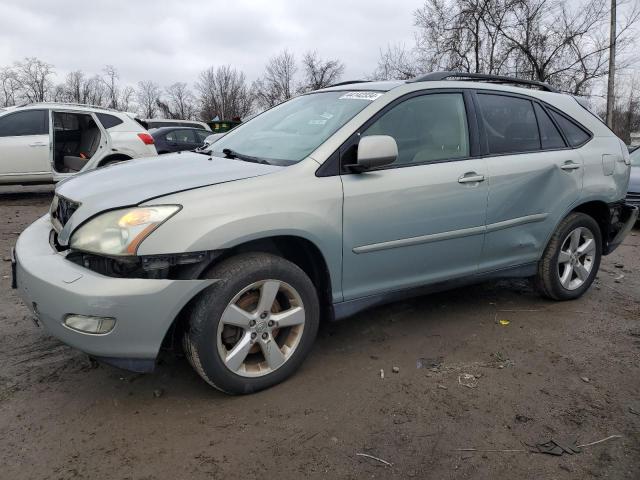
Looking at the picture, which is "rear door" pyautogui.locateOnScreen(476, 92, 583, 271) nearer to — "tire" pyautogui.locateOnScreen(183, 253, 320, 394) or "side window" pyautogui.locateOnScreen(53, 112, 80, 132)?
"tire" pyautogui.locateOnScreen(183, 253, 320, 394)

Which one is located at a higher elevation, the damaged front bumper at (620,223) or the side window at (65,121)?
the side window at (65,121)

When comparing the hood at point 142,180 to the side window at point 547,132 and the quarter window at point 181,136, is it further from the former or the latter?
the quarter window at point 181,136

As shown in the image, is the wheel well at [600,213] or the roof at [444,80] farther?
the wheel well at [600,213]

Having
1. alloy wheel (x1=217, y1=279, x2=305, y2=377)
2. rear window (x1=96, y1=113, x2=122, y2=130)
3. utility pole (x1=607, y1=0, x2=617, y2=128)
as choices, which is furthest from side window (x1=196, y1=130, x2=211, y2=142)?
utility pole (x1=607, y1=0, x2=617, y2=128)

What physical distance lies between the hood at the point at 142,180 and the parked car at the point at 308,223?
0.05 feet

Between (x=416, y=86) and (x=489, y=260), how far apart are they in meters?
1.32

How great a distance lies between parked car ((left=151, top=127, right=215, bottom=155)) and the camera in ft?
44.9

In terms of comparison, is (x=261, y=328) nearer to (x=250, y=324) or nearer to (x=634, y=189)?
(x=250, y=324)

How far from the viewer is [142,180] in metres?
2.73

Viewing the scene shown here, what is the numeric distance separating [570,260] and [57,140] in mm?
8636

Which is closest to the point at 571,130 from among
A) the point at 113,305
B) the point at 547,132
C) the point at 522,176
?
the point at 547,132

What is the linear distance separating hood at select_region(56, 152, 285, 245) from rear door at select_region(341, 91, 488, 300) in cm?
60

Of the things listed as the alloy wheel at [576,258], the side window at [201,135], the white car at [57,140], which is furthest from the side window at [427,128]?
the side window at [201,135]

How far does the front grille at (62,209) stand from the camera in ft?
9.00
